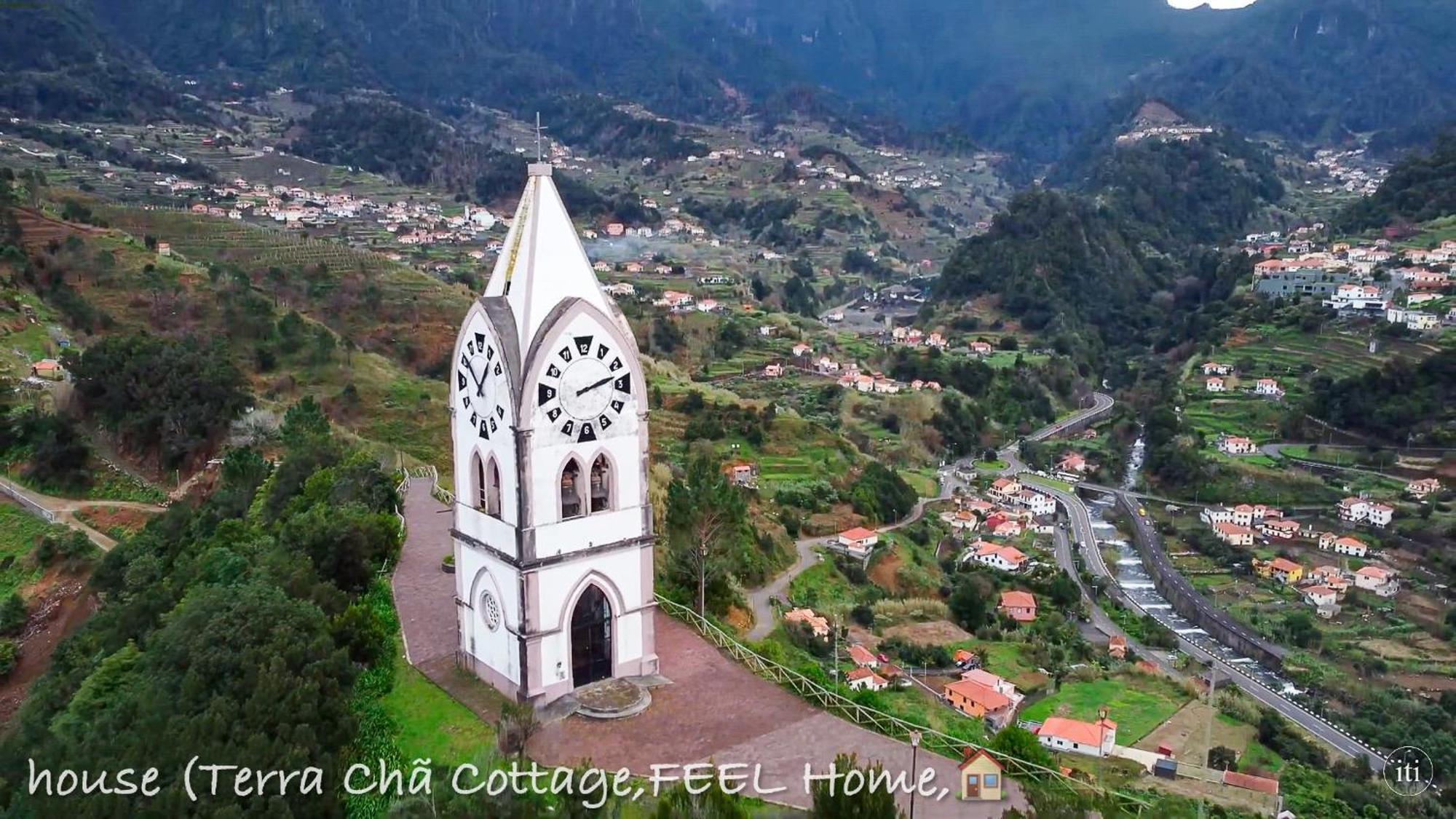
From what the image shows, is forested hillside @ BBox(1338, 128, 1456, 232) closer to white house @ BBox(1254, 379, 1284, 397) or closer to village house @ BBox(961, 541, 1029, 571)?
white house @ BBox(1254, 379, 1284, 397)

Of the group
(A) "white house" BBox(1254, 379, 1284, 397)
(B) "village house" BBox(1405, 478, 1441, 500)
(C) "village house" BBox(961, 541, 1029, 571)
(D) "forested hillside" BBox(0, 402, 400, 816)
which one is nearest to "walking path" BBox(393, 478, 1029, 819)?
(D) "forested hillside" BBox(0, 402, 400, 816)

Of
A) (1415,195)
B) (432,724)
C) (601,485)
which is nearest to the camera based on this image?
(432,724)

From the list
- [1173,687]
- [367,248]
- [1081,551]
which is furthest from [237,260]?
[1173,687]

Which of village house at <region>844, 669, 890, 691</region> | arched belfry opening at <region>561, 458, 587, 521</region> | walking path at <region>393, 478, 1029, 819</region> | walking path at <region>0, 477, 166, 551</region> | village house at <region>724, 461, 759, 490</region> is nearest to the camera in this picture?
walking path at <region>393, 478, 1029, 819</region>


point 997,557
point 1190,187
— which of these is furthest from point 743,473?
point 1190,187

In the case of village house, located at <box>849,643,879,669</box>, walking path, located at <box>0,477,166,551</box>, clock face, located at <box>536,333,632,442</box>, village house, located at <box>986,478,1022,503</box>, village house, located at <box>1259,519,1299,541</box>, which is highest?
clock face, located at <box>536,333,632,442</box>

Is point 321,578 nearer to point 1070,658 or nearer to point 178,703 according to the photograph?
point 178,703

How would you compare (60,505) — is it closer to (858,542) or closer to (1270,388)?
(858,542)
